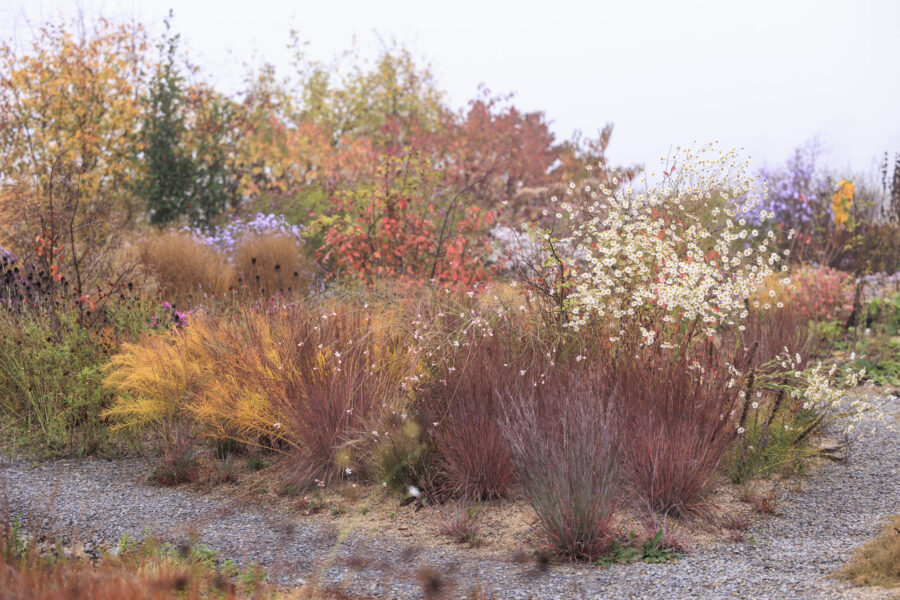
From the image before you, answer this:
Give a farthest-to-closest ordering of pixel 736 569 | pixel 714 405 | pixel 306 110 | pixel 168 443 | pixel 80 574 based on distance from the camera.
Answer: pixel 306 110 < pixel 168 443 < pixel 714 405 < pixel 736 569 < pixel 80 574

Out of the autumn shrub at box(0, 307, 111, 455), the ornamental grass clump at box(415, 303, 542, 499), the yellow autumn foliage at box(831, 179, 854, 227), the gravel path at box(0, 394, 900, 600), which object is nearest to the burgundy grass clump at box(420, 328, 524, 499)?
the ornamental grass clump at box(415, 303, 542, 499)

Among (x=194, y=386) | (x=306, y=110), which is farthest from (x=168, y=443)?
(x=306, y=110)

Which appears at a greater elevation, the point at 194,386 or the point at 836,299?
the point at 836,299

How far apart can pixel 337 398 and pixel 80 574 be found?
201 cm

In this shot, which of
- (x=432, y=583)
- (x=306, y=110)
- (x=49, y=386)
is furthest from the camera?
(x=306, y=110)

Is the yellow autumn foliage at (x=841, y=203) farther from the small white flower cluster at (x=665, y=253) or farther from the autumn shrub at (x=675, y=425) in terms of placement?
the autumn shrub at (x=675, y=425)

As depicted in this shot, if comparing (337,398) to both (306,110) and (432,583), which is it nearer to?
(432,583)

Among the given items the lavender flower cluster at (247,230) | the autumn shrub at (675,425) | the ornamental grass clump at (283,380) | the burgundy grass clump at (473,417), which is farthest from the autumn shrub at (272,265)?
the autumn shrub at (675,425)

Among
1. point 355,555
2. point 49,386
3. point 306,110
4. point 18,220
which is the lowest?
point 355,555

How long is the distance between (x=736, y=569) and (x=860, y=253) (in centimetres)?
1158

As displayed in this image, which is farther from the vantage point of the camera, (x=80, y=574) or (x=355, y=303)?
(x=355, y=303)

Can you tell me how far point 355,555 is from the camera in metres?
4.04

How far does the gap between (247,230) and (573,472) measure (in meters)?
9.13

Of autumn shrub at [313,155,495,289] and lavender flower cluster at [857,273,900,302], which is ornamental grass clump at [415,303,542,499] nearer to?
autumn shrub at [313,155,495,289]
